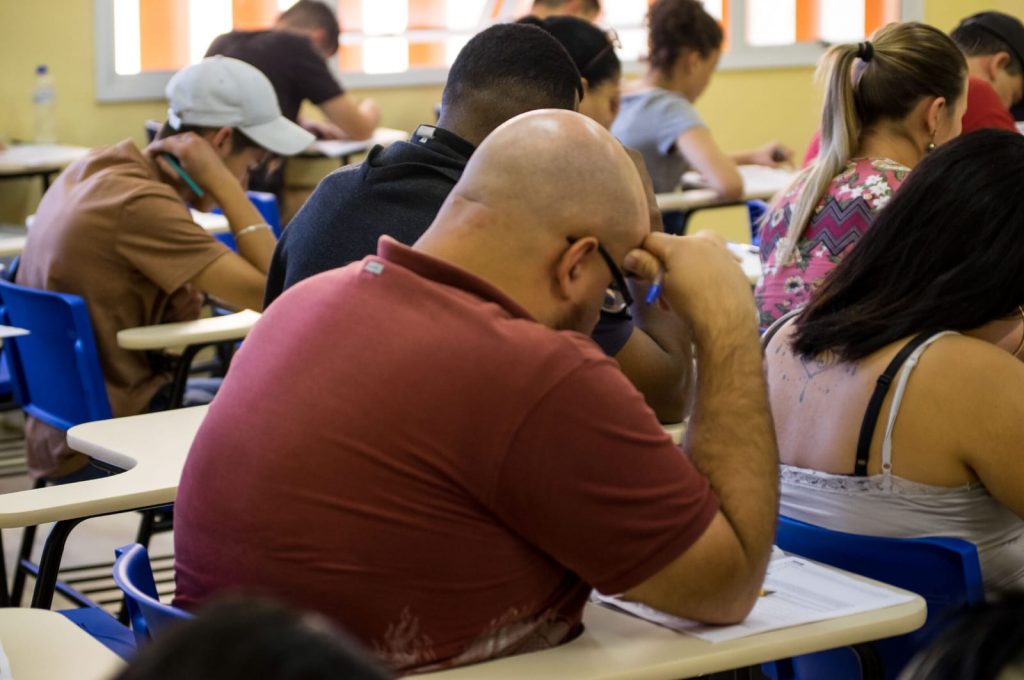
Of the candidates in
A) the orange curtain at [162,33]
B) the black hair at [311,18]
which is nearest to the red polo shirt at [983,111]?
the black hair at [311,18]

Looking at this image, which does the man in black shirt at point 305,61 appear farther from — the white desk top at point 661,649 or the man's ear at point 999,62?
the white desk top at point 661,649

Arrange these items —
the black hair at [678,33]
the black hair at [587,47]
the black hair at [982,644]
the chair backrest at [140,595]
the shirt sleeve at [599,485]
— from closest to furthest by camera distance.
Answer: the black hair at [982,644] → the shirt sleeve at [599,485] → the chair backrest at [140,595] → the black hair at [587,47] → the black hair at [678,33]

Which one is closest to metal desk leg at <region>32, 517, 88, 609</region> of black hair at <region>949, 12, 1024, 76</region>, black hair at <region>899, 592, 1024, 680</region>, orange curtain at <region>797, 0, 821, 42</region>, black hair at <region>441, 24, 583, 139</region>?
black hair at <region>441, 24, 583, 139</region>

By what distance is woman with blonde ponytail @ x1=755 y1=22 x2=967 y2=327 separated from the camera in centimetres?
289

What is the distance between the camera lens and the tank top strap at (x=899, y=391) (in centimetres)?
189

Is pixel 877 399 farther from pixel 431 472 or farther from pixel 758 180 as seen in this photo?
pixel 758 180

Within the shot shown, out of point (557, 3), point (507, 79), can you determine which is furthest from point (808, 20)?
point (507, 79)

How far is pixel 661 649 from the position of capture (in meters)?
1.48

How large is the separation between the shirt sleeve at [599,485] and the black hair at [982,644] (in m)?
0.60

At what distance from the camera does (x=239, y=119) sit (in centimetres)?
348

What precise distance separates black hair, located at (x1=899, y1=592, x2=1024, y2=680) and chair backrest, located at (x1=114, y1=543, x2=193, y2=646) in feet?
2.81

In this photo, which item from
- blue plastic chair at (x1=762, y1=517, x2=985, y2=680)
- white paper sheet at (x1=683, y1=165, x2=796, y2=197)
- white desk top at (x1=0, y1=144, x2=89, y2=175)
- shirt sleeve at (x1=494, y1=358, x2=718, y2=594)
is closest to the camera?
shirt sleeve at (x1=494, y1=358, x2=718, y2=594)

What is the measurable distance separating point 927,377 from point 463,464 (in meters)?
0.76

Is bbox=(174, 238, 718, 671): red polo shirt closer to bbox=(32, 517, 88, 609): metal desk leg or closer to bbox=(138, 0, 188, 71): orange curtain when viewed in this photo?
bbox=(32, 517, 88, 609): metal desk leg
